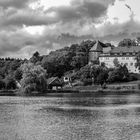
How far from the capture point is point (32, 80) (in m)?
103

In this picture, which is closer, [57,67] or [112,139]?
[112,139]

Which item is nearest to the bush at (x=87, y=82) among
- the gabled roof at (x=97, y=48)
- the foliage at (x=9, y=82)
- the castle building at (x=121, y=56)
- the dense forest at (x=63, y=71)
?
the dense forest at (x=63, y=71)

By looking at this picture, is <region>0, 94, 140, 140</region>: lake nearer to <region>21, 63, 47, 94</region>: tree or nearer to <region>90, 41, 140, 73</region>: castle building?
<region>21, 63, 47, 94</region>: tree

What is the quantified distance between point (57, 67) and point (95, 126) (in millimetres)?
136037

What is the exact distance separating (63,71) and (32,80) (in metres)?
69.3

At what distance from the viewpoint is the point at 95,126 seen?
3459 centimetres

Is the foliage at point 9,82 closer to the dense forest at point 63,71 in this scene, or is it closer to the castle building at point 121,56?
the dense forest at point 63,71

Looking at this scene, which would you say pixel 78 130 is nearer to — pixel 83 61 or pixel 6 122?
pixel 6 122

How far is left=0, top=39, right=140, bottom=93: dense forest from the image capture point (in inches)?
4114

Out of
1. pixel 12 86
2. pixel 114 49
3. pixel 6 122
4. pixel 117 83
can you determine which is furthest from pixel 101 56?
pixel 6 122

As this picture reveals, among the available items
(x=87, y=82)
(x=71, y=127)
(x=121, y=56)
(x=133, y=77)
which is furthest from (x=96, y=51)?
(x=71, y=127)

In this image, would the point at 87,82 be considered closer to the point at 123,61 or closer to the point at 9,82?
the point at 9,82

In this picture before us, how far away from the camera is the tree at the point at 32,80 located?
102812 millimetres

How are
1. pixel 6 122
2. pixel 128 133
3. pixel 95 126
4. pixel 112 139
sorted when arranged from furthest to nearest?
pixel 6 122 → pixel 95 126 → pixel 128 133 → pixel 112 139
